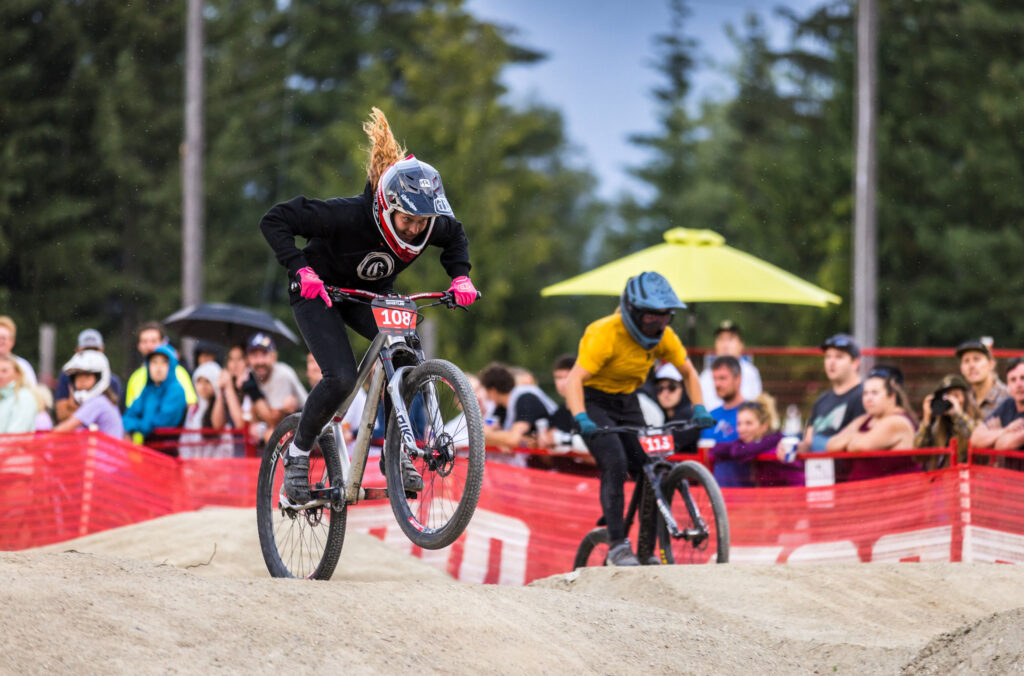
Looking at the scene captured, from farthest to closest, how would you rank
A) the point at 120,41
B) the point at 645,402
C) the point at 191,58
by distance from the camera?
the point at 120,41 → the point at 191,58 → the point at 645,402

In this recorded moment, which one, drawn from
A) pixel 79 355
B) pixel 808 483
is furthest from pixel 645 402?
pixel 79 355

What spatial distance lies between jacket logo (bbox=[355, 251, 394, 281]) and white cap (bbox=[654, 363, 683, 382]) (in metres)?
4.77

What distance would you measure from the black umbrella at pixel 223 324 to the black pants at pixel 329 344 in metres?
6.72

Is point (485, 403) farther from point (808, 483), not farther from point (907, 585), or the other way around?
point (907, 585)

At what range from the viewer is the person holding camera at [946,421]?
9484 millimetres

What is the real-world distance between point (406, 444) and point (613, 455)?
2437 millimetres

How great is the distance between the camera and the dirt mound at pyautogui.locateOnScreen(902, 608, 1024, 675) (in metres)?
5.58

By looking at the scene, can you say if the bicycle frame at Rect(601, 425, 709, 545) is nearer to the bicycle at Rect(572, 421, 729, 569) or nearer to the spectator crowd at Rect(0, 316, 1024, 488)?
the bicycle at Rect(572, 421, 729, 569)

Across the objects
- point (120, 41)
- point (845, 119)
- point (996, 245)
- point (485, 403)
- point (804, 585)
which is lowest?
point (804, 585)

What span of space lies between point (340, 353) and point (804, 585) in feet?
10.3

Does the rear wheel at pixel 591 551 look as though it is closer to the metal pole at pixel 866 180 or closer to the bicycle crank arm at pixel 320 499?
the bicycle crank arm at pixel 320 499

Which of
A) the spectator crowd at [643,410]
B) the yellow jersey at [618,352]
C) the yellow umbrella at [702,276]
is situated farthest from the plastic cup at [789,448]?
the yellow umbrella at [702,276]

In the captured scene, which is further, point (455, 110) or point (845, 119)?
point (455, 110)

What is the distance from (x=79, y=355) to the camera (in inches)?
473
